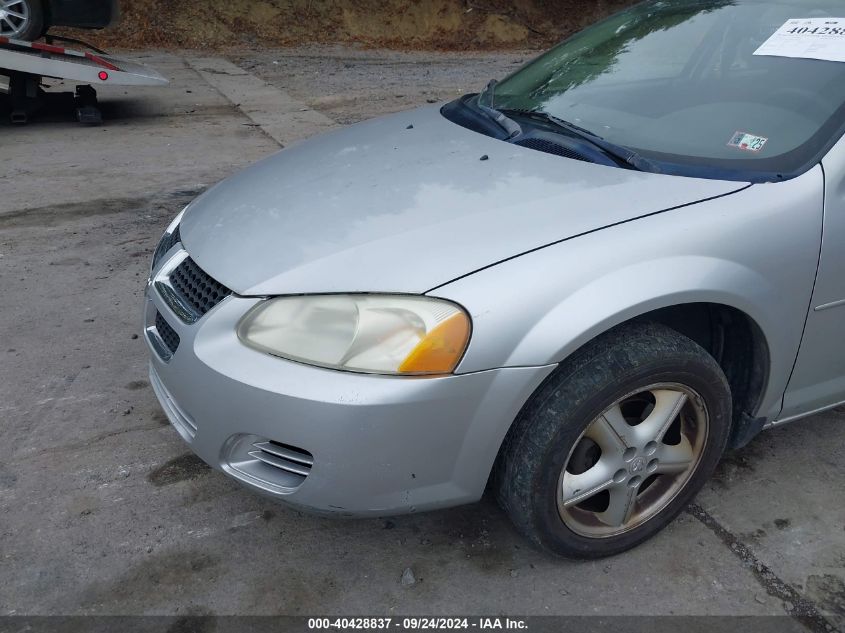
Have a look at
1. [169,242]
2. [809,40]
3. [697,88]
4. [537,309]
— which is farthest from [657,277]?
[169,242]

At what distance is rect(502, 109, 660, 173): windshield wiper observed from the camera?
2.30 metres

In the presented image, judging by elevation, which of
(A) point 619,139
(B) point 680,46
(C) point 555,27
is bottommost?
(C) point 555,27

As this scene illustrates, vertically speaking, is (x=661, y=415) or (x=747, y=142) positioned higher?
(x=747, y=142)

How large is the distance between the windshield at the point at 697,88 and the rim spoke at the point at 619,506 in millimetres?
974

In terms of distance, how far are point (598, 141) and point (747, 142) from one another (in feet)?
1.47

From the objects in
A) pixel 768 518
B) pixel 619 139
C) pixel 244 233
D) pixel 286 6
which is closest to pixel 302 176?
pixel 244 233

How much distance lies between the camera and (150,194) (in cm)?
568

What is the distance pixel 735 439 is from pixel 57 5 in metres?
7.83

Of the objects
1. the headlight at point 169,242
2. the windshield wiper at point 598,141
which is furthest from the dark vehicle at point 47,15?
the windshield wiper at point 598,141

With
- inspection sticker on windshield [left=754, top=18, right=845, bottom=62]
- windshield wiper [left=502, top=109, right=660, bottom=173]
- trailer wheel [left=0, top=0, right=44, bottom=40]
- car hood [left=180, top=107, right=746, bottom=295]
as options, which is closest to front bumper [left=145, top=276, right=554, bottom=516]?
car hood [left=180, top=107, right=746, bottom=295]

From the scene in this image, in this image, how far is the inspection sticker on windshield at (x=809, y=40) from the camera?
2.52 m

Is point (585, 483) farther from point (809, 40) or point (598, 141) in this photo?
point (809, 40)

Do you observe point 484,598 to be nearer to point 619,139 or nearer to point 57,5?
point 619,139

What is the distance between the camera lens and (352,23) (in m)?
15.6
